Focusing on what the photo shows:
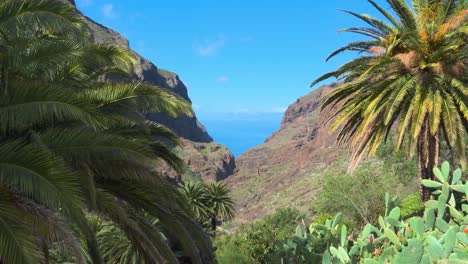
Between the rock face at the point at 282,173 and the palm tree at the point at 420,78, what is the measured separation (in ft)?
192

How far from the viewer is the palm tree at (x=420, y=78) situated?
12.4m

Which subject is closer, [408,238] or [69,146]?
[408,238]

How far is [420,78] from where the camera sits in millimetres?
13000

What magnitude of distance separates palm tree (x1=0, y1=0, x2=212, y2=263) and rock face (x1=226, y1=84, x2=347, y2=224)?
63535 mm

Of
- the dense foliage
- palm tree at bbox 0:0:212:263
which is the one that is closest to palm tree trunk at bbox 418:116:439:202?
the dense foliage

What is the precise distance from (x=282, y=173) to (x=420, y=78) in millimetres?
135674

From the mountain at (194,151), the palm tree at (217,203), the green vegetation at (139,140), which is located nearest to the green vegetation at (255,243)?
the palm tree at (217,203)

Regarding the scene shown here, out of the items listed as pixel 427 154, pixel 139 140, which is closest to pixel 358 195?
pixel 427 154

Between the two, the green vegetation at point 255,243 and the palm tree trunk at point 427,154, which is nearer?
the palm tree trunk at point 427,154

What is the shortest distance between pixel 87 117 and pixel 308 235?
3.84m

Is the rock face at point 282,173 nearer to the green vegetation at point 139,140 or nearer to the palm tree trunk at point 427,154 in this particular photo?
the palm tree trunk at point 427,154

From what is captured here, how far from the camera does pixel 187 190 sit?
3847cm

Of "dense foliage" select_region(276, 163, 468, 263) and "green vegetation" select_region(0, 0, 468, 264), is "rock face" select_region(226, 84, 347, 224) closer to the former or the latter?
"green vegetation" select_region(0, 0, 468, 264)

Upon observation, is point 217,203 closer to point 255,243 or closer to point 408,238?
point 255,243
